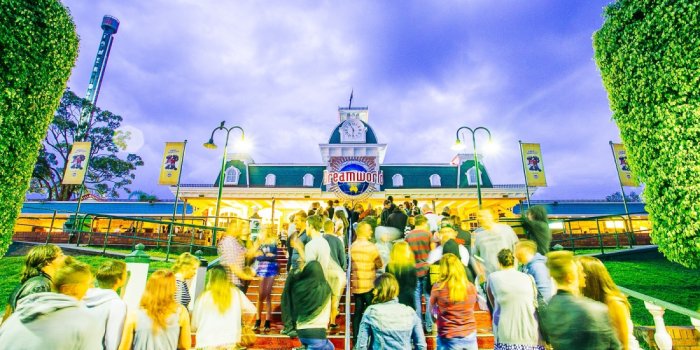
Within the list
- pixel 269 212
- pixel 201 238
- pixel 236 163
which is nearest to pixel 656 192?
pixel 201 238

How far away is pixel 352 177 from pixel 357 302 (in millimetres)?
16040

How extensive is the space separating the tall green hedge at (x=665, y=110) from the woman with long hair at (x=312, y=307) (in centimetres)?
684

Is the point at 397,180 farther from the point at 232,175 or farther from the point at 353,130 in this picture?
the point at 232,175

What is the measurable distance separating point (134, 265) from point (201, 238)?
33.2 feet

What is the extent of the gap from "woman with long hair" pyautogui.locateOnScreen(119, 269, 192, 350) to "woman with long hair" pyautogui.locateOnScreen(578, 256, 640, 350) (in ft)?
12.8

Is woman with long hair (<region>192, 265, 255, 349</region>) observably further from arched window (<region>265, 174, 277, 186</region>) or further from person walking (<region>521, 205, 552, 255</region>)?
arched window (<region>265, 174, 277, 186</region>)

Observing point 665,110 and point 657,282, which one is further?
point 657,282

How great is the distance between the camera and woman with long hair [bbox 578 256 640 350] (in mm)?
2436

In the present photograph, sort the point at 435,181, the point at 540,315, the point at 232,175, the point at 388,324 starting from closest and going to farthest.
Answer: the point at 388,324, the point at 540,315, the point at 232,175, the point at 435,181

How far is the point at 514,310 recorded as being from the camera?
318cm

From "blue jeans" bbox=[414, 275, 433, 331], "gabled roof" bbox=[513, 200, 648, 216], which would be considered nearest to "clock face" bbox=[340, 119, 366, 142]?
"gabled roof" bbox=[513, 200, 648, 216]

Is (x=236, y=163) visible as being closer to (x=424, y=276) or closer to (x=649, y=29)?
(x=424, y=276)

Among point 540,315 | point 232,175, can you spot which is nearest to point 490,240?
point 540,315

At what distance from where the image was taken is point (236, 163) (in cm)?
2445
